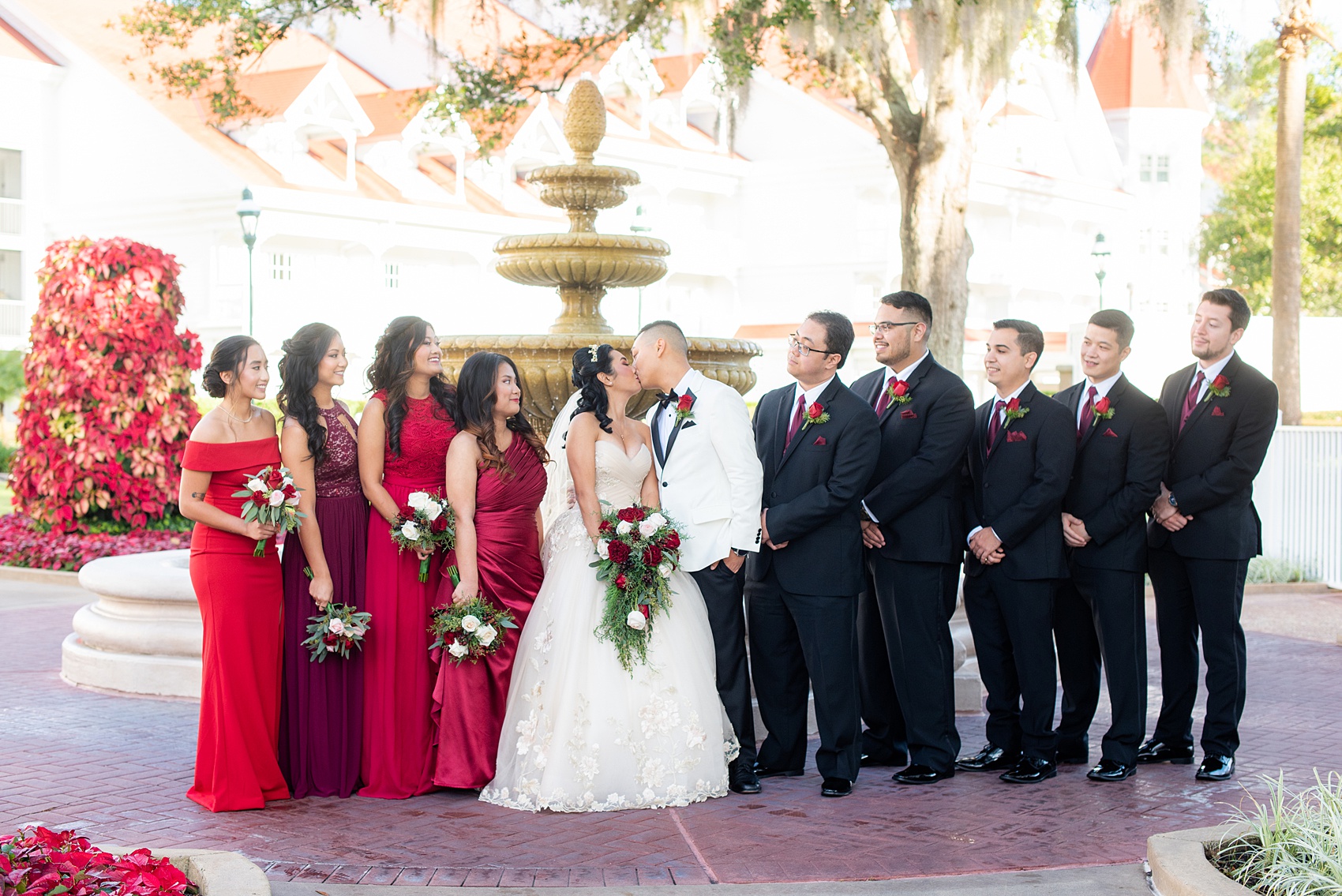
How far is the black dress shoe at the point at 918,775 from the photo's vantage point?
21.4 feet

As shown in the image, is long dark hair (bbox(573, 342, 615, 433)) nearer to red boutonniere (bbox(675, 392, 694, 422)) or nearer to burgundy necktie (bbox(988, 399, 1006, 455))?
red boutonniere (bbox(675, 392, 694, 422))

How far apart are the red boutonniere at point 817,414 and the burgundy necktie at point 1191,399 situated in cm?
185

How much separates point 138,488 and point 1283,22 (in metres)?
15.7

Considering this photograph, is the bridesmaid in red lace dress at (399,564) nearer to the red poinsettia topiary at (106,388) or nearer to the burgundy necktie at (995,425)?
the burgundy necktie at (995,425)

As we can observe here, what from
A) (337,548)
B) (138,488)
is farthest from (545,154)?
(337,548)

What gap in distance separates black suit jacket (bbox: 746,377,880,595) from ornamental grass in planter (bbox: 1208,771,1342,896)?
1.99 metres

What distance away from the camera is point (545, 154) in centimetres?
3544

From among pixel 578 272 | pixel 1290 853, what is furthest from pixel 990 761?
pixel 578 272

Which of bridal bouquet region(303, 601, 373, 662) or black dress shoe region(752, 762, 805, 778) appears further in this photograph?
black dress shoe region(752, 762, 805, 778)

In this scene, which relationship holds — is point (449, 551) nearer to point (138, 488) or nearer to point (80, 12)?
point (138, 488)

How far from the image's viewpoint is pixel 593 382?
6.12 m

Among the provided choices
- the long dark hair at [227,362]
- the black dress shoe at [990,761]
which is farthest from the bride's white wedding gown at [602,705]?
the long dark hair at [227,362]

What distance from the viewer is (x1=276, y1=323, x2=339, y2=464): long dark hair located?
20.3 feet

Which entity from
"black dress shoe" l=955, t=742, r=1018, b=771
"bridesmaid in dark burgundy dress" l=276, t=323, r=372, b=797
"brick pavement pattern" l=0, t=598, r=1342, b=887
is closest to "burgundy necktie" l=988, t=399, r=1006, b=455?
"black dress shoe" l=955, t=742, r=1018, b=771
